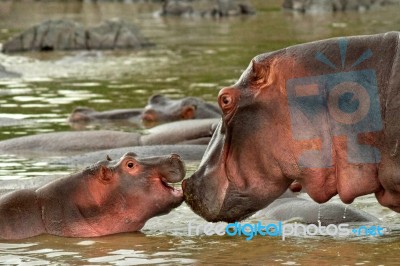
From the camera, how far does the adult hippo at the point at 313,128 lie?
5.40 meters

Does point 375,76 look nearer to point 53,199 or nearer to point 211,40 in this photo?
point 53,199

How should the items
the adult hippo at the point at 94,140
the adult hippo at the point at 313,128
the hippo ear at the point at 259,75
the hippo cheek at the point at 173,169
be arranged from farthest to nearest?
the adult hippo at the point at 94,140, the hippo cheek at the point at 173,169, the hippo ear at the point at 259,75, the adult hippo at the point at 313,128

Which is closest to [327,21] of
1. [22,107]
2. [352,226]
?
[22,107]

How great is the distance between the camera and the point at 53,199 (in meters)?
6.45

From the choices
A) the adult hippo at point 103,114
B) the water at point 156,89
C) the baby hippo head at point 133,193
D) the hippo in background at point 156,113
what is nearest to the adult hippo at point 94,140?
the water at point 156,89

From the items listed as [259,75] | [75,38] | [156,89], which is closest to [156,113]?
[156,89]

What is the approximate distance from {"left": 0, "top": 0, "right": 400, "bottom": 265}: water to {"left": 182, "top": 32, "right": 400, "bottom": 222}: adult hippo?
0.33 meters

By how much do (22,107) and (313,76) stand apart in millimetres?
8242

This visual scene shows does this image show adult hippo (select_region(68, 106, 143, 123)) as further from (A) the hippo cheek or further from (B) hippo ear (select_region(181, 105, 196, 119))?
(A) the hippo cheek

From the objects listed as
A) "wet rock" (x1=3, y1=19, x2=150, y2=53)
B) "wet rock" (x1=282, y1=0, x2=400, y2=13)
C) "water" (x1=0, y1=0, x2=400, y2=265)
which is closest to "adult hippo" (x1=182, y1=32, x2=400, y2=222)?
"water" (x1=0, y1=0, x2=400, y2=265)

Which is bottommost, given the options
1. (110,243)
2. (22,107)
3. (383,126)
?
(110,243)

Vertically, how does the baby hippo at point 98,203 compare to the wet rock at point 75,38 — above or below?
below

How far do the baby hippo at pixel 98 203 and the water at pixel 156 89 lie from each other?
0.31 feet

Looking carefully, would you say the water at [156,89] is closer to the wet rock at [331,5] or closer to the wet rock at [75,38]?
the wet rock at [75,38]
